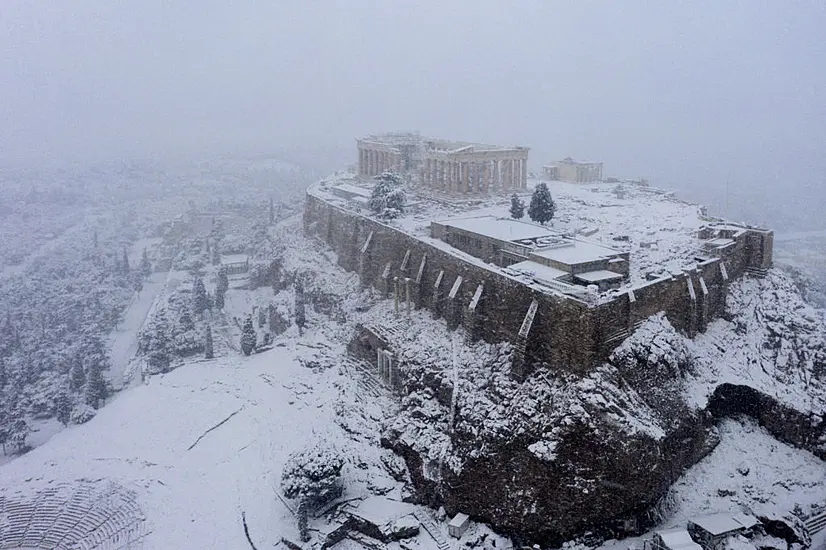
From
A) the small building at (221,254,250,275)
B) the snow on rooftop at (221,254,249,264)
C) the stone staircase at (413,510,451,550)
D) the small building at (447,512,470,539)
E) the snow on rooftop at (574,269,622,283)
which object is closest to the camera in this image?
the stone staircase at (413,510,451,550)

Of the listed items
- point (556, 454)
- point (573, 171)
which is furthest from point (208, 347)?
point (573, 171)

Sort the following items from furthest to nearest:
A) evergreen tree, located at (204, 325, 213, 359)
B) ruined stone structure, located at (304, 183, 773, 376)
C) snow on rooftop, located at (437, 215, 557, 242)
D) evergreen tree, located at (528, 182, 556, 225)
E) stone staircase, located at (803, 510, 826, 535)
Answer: evergreen tree, located at (204, 325, 213, 359), evergreen tree, located at (528, 182, 556, 225), snow on rooftop, located at (437, 215, 557, 242), ruined stone structure, located at (304, 183, 773, 376), stone staircase, located at (803, 510, 826, 535)

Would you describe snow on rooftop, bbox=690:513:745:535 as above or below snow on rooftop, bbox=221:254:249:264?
below

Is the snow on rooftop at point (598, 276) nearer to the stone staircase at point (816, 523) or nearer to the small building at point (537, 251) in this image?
the small building at point (537, 251)

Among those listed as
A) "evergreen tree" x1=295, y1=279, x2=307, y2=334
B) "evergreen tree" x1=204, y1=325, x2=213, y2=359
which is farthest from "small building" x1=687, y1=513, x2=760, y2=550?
"evergreen tree" x1=204, y1=325, x2=213, y2=359

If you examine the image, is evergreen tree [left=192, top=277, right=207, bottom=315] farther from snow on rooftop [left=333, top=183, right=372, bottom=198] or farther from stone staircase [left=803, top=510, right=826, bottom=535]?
stone staircase [left=803, top=510, right=826, bottom=535]

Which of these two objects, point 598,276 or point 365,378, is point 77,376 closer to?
point 365,378
